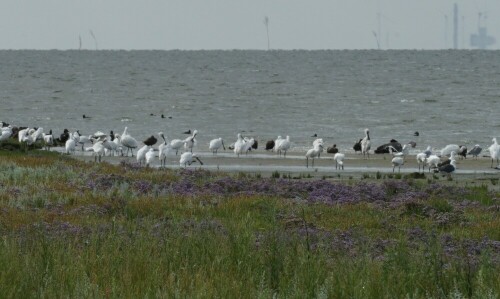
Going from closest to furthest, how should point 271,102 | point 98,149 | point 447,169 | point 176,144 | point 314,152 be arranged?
point 447,169 < point 314,152 < point 98,149 < point 176,144 < point 271,102

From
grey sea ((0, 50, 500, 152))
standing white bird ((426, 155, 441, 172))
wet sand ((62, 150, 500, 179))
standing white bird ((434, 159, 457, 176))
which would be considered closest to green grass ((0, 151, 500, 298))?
standing white bird ((434, 159, 457, 176))

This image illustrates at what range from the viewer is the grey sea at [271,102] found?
54.3 metres

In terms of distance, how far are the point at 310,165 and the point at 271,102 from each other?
4536 cm

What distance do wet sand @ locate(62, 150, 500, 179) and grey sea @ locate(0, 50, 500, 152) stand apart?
5.83 m

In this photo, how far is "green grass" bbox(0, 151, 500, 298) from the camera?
28.9 feet

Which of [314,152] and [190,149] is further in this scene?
[190,149]

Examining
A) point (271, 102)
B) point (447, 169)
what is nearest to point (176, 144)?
point (447, 169)

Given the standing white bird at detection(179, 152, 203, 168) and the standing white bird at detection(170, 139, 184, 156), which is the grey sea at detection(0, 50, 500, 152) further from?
the standing white bird at detection(179, 152, 203, 168)

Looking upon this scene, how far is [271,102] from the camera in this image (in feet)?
257

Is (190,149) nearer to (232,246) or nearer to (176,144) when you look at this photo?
(176,144)

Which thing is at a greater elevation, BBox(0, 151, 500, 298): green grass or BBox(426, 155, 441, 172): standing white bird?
BBox(426, 155, 441, 172): standing white bird

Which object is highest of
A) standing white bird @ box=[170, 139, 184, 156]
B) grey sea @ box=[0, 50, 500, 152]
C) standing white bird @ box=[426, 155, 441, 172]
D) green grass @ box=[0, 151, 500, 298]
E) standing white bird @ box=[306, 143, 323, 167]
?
grey sea @ box=[0, 50, 500, 152]

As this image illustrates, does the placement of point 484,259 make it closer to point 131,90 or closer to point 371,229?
point 371,229

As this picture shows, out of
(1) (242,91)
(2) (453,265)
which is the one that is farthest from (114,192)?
(1) (242,91)
